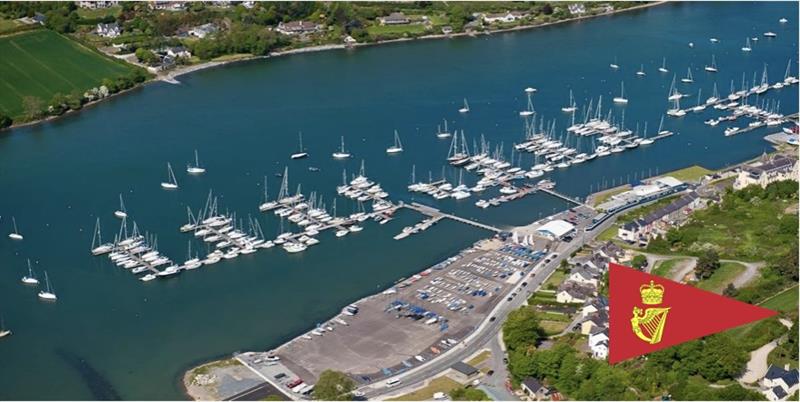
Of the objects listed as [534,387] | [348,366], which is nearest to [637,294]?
[534,387]

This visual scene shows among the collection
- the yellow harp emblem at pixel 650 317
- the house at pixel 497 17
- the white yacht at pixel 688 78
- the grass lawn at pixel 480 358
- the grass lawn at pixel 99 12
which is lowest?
the grass lawn at pixel 480 358

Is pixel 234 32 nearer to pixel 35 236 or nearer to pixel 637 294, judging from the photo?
pixel 35 236

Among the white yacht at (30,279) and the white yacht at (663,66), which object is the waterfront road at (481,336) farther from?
the white yacht at (663,66)

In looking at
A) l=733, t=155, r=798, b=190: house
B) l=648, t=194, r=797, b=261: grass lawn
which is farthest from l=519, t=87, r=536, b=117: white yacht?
A: l=648, t=194, r=797, b=261: grass lawn

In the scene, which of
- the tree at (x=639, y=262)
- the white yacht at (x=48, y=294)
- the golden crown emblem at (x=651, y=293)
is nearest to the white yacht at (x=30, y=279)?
the white yacht at (x=48, y=294)

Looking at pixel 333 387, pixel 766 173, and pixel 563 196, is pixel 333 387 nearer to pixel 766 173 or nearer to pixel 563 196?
pixel 563 196

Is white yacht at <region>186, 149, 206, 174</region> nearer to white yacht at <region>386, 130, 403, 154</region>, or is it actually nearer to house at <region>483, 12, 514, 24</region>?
white yacht at <region>386, 130, 403, 154</region>
